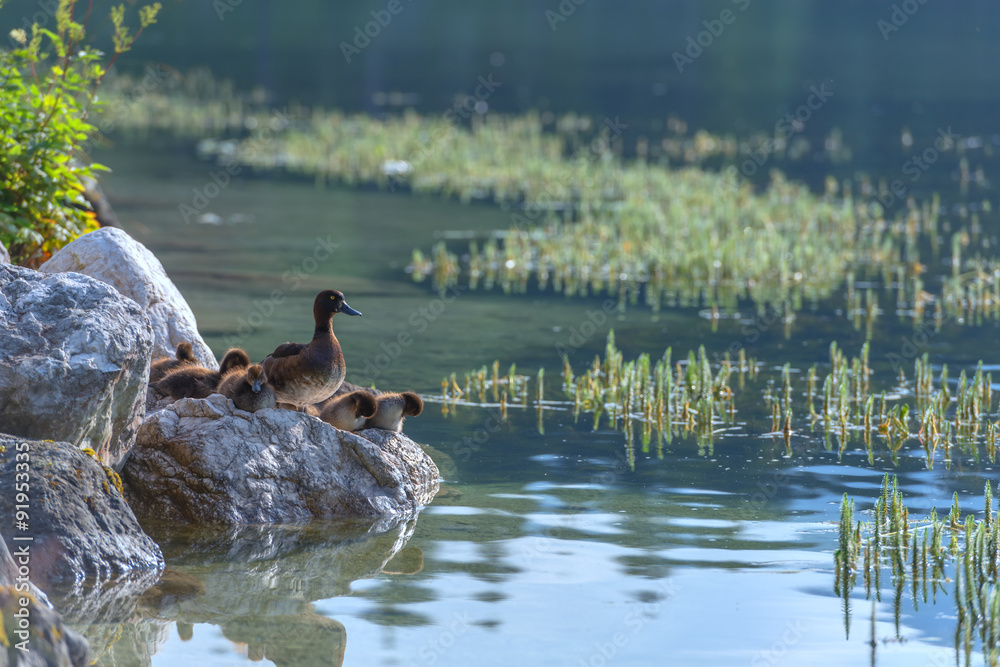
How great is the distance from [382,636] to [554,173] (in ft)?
78.2

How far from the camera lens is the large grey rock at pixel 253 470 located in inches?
388

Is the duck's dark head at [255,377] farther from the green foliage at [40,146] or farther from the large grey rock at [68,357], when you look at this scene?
the green foliage at [40,146]

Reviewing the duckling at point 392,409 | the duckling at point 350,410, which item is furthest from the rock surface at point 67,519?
the duckling at point 392,409

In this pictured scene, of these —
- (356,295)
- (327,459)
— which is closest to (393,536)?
(327,459)

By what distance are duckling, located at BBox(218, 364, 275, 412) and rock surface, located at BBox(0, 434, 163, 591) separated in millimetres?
1515

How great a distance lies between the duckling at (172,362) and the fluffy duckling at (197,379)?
20 cm

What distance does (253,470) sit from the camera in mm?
9930

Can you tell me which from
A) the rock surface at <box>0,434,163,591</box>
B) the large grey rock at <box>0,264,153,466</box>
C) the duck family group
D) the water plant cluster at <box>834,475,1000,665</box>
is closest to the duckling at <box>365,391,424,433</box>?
the duck family group

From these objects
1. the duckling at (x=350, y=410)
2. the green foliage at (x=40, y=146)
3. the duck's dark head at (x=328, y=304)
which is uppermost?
the green foliage at (x=40, y=146)

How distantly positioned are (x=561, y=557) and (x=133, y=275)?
482 centimetres

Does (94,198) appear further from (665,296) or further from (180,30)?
(180,30)

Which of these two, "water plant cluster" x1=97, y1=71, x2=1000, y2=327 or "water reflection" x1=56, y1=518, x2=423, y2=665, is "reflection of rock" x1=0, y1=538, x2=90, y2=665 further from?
"water plant cluster" x1=97, y1=71, x2=1000, y2=327

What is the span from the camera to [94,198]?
1880 centimetres

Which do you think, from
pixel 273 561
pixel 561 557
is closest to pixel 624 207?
pixel 561 557
